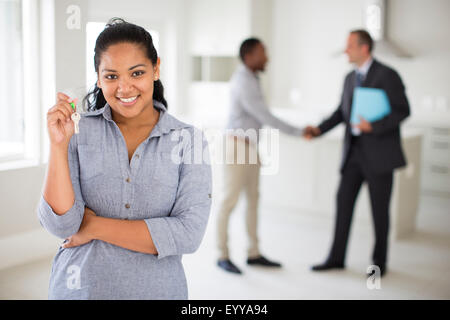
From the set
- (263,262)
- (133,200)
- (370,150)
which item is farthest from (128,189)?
(263,262)

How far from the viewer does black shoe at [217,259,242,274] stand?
9.68 feet

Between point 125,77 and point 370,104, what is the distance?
2.05m

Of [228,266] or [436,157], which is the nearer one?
[228,266]

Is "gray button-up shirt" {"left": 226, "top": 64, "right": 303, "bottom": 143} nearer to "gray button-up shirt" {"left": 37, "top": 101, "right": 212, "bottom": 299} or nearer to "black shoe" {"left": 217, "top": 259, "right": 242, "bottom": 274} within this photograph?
"black shoe" {"left": 217, "top": 259, "right": 242, "bottom": 274}

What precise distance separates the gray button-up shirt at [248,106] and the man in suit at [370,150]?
1.38 feet

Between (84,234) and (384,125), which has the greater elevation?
(384,125)

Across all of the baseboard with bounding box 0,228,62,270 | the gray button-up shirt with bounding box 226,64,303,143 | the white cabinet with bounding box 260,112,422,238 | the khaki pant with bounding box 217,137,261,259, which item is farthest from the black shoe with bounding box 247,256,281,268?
the baseboard with bounding box 0,228,62,270

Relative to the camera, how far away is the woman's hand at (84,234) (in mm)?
1010

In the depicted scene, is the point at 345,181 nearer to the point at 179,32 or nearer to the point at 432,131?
the point at 432,131

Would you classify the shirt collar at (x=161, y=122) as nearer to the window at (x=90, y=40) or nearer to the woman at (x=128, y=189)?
the woman at (x=128, y=189)

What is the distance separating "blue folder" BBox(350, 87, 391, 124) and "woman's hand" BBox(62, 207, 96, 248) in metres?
2.07

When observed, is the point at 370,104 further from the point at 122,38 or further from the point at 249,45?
the point at 122,38

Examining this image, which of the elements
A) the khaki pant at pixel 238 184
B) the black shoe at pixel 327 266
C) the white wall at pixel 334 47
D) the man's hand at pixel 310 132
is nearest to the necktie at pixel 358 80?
the man's hand at pixel 310 132

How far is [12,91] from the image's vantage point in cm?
142
